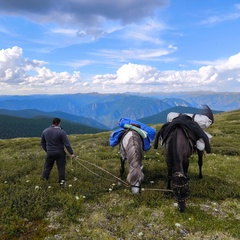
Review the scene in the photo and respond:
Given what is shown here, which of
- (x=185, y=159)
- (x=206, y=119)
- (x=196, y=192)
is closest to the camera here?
(x=185, y=159)

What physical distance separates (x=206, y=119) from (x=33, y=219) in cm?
982

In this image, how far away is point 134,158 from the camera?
31.7 feet

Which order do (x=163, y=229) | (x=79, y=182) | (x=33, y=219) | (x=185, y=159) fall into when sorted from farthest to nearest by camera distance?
(x=79, y=182) < (x=185, y=159) < (x=33, y=219) < (x=163, y=229)

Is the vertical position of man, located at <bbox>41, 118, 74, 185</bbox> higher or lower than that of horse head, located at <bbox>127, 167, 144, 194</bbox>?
higher

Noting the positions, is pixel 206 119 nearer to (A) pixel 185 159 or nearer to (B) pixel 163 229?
(A) pixel 185 159

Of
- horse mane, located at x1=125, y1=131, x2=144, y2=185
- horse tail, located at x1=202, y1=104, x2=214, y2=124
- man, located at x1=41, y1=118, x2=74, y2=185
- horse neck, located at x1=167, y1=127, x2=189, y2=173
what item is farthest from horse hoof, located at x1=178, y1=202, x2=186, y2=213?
horse tail, located at x1=202, y1=104, x2=214, y2=124

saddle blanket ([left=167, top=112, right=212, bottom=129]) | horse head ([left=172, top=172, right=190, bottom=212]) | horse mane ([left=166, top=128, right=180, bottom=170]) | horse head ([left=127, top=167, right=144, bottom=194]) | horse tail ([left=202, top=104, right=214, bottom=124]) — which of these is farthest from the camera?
horse tail ([left=202, top=104, right=214, bottom=124])

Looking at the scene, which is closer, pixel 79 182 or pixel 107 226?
pixel 107 226

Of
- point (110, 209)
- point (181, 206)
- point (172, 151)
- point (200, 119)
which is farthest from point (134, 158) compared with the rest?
point (200, 119)

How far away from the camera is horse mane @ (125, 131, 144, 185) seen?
29.8 feet

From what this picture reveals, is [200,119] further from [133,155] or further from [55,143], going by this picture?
[55,143]

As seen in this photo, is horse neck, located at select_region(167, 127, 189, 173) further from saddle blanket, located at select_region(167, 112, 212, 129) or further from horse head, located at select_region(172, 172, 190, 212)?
saddle blanket, located at select_region(167, 112, 212, 129)

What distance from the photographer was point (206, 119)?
42.6ft

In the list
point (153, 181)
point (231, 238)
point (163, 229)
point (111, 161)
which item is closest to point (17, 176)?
point (111, 161)
